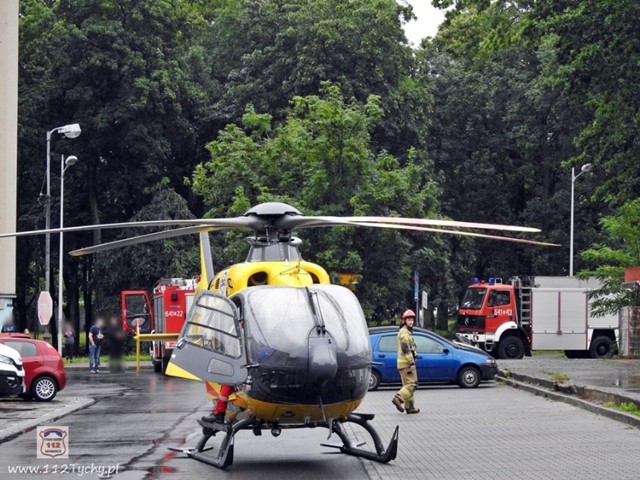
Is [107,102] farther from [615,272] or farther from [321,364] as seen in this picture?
[321,364]

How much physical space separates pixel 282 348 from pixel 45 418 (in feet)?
34.6

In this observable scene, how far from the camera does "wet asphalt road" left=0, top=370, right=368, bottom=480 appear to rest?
14672 mm

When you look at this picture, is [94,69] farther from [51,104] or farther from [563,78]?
[563,78]

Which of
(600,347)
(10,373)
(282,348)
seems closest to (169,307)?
(600,347)

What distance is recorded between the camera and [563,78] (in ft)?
102

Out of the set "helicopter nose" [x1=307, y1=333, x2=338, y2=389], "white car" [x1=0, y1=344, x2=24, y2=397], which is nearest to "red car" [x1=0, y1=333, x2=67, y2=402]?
"white car" [x1=0, y1=344, x2=24, y2=397]

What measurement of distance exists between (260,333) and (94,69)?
42.5m

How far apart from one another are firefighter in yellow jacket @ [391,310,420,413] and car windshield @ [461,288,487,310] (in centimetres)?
2195

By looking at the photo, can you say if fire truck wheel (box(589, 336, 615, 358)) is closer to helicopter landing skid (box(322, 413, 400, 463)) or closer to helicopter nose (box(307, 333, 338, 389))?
helicopter landing skid (box(322, 413, 400, 463))

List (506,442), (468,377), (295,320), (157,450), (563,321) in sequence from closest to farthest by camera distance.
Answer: (295,320) < (157,450) < (506,442) < (468,377) < (563,321)

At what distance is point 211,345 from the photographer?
15133 millimetres

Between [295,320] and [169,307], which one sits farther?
[169,307]

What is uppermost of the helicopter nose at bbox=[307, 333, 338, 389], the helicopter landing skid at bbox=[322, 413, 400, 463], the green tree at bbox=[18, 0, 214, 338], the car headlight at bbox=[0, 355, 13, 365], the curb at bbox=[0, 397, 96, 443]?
the green tree at bbox=[18, 0, 214, 338]

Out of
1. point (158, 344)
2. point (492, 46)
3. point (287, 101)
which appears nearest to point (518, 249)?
point (287, 101)
